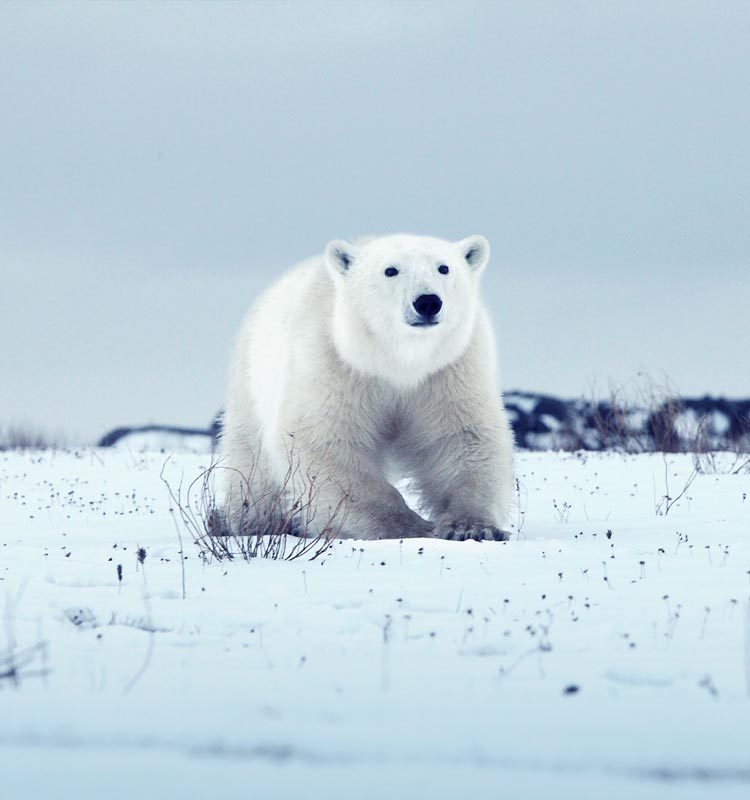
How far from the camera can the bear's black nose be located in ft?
19.7

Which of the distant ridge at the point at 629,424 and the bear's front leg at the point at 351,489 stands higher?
the distant ridge at the point at 629,424

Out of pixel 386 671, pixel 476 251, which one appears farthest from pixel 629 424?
pixel 386 671

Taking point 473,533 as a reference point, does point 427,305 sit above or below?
above

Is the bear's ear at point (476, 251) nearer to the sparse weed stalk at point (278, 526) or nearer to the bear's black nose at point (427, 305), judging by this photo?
the bear's black nose at point (427, 305)

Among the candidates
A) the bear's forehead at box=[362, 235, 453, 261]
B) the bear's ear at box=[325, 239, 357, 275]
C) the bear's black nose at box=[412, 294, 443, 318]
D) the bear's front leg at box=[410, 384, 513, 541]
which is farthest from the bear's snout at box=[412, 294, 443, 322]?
the bear's ear at box=[325, 239, 357, 275]

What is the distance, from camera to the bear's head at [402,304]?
614 centimetres

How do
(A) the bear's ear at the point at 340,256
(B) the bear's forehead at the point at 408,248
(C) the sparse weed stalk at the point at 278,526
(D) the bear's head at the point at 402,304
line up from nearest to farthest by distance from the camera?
1. (C) the sparse weed stalk at the point at 278,526
2. (D) the bear's head at the point at 402,304
3. (B) the bear's forehead at the point at 408,248
4. (A) the bear's ear at the point at 340,256

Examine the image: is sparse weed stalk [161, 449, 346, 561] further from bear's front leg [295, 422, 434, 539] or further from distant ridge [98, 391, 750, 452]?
distant ridge [98, 391, 750, 452]

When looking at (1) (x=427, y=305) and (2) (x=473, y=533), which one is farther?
(2) (x=473, y=533)

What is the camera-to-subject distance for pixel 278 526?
5.90 metres

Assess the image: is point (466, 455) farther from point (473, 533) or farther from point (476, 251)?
point (476, 251)

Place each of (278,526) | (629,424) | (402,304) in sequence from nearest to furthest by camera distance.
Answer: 1. (278,526)
2. (402,304)
3. (629,424)

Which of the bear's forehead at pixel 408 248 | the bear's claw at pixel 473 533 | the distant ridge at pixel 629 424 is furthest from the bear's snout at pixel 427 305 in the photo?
the distant ridge at pixel 629 424

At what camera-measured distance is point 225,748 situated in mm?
2711
